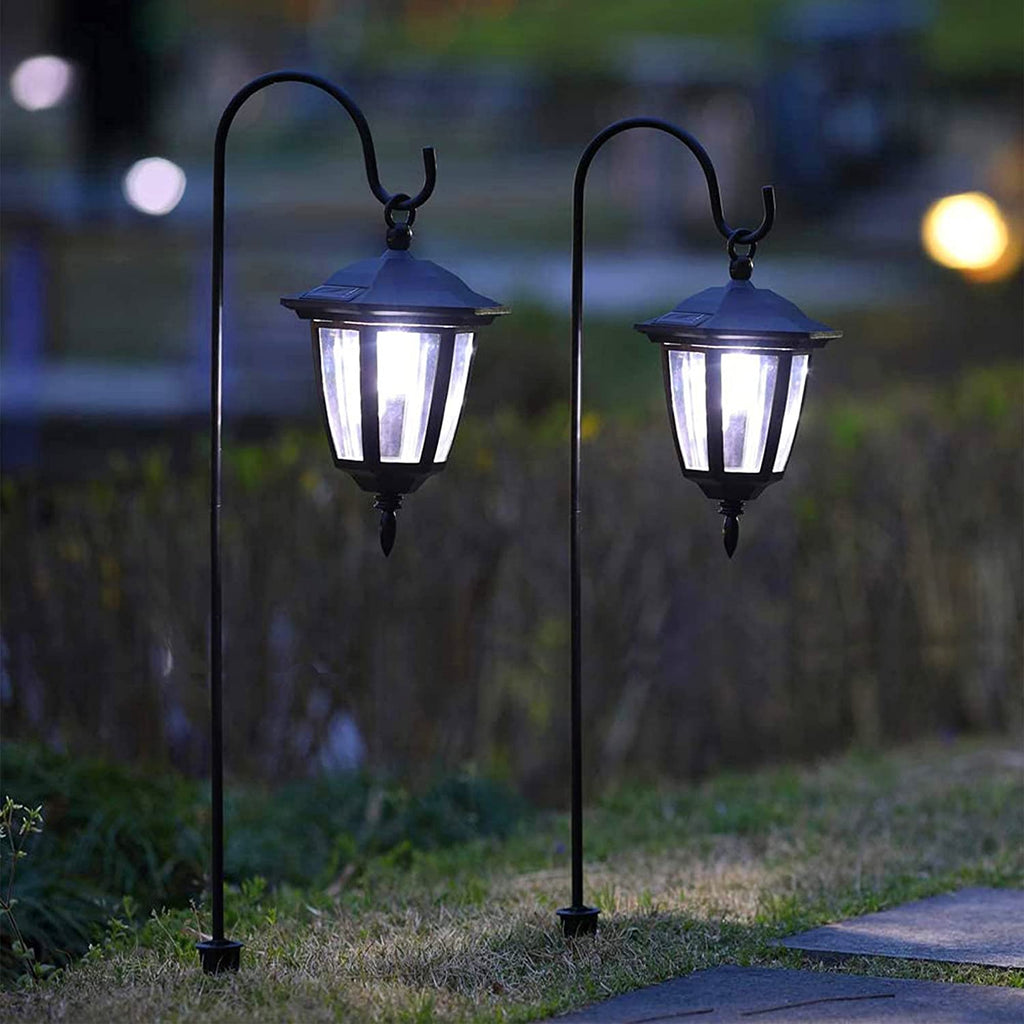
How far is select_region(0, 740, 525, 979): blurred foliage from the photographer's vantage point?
18.6 feet

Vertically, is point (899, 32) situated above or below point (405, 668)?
above

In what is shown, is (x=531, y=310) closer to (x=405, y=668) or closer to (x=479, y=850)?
(x=405, y=668)

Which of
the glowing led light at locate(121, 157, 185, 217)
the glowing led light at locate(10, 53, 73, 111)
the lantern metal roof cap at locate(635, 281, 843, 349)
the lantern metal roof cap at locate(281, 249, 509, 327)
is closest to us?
the lantern metal roof cap at locate(281, 249, 509, 327)

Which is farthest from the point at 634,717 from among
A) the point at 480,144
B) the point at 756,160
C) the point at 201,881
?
the point at 480,144

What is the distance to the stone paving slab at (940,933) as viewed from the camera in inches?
197

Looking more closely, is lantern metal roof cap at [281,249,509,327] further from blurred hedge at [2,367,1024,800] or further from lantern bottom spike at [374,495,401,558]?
blurred hedge at [2,367,1024,800]

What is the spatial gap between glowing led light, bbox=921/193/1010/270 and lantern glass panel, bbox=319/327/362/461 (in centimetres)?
1019

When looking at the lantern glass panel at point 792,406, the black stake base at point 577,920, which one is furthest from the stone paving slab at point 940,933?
the lantern glass panel at point 792,406

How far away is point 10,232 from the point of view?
16.1 metres

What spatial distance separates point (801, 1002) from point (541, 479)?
144 inches

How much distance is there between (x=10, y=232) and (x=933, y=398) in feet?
28.6

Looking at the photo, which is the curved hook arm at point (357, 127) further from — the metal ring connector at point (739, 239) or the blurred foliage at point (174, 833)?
the blurred foliage at point (174, 833)

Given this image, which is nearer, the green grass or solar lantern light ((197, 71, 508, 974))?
the green grass

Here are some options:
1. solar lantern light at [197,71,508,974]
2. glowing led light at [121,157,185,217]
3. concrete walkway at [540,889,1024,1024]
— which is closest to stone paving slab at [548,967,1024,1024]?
concrete walkway at [540,889,1024,1024]
